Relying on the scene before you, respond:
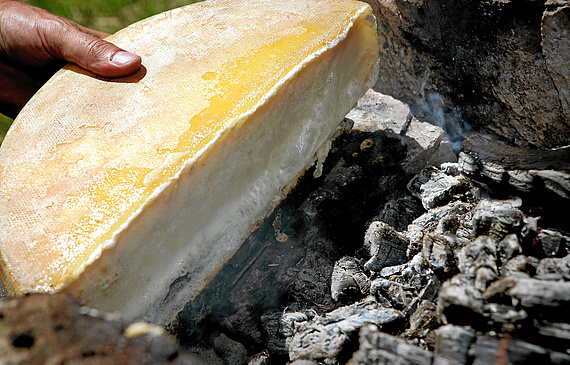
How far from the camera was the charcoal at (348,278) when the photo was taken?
1520 millimetres

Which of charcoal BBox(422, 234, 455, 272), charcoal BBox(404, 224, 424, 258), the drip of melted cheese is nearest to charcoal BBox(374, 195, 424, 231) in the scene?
charcoal BBox(404, 224, 424, 258)

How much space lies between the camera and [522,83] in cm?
173

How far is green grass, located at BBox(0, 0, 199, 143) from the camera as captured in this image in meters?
3.46

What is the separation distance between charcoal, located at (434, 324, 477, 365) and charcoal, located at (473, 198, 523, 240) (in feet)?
1.30

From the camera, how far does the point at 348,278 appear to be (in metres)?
1.55

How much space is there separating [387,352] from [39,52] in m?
2.16

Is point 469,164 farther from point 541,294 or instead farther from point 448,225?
point 541,294

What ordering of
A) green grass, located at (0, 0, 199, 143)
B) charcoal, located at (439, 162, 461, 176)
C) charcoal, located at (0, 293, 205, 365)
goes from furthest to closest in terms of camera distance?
green grass, located at (0, 0, 199, 143) → charcoal, located at (439, 162, 461, 176) → charcoal, located at (0, 293, 205, 365)

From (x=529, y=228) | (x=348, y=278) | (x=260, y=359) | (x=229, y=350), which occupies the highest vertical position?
(x=529, y=228)

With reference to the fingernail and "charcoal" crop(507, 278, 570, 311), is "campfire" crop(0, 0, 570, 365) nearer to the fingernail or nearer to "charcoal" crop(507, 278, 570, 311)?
"charcoal" crop(507, 278, 570, 311)

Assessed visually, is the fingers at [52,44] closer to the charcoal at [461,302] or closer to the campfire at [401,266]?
the campfire at [401,266]

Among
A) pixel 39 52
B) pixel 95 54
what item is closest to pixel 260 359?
pixel 95 54

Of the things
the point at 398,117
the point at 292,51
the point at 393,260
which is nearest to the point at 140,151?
the point at 292,51

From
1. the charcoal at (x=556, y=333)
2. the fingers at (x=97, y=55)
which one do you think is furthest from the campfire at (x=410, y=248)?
the fingers at (x=97, y=55)
